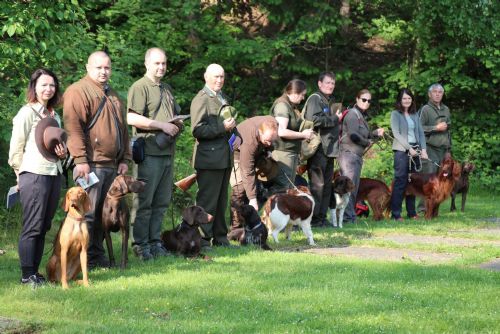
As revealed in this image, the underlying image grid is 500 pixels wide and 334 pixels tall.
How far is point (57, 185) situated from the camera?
754cm

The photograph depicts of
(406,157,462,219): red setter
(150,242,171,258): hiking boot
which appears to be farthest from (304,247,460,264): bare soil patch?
(406,157,462,219): red setter

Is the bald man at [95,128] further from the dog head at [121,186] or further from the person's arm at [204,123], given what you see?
the person's arm at [204,123]

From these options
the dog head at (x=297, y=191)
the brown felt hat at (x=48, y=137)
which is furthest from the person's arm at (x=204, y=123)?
the brown felt hat at (x=48, y=137)

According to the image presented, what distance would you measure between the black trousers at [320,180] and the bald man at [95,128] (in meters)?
4.51

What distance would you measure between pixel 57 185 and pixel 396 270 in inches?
129

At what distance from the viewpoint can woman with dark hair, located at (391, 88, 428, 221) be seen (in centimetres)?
1361

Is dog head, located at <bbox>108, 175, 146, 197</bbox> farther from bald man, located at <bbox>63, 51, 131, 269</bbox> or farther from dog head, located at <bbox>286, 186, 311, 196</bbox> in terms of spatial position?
dog head, located at <bbox>286, 186, 311, 196</bbox>

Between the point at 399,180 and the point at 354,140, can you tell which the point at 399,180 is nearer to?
the point at 399,180

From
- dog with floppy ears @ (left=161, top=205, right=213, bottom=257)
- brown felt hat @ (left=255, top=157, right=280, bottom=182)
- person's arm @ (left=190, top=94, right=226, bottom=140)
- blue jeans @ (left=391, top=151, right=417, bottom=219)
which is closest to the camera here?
dog with floppy ears @ (left=161, top=205, right=213, bottom=257)

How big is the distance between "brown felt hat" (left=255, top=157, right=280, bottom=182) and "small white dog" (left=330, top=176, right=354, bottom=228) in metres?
1.96

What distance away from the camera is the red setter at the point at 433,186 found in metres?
14.0

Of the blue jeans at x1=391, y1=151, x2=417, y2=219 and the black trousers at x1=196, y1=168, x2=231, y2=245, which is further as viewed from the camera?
the blue jeans at x1=391, y1=151, x2=417, y2=219

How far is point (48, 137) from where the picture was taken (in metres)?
7.26

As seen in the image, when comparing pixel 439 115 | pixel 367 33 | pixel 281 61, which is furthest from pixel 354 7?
pixel 439 115
